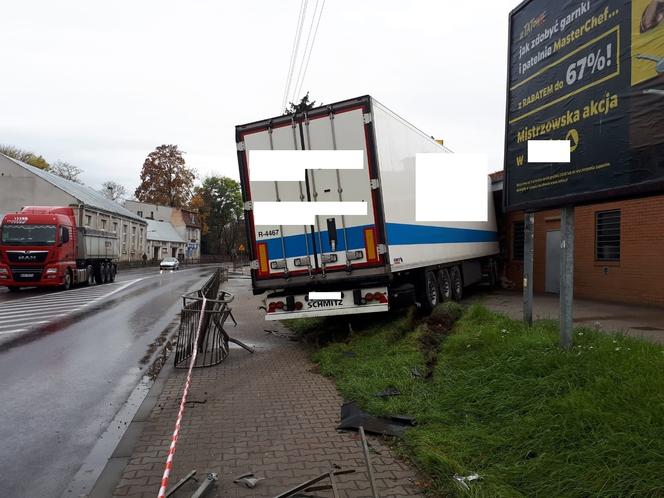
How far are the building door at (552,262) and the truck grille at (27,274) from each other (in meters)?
19.7

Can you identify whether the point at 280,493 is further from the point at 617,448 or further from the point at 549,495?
the point at 617,448

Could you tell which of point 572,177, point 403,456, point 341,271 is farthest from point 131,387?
point 572,177

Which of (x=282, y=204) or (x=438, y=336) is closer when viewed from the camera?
(x=438, y=336)

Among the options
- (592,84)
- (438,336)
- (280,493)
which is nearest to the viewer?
(280,493)

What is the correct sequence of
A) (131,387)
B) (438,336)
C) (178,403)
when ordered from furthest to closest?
(438,336), (131,387), (178,403)

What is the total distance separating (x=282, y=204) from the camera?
8.56 m

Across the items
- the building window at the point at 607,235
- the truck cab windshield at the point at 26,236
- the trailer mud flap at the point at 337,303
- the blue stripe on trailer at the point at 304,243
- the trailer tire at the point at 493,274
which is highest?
the truck cab windshield at the point at 26,236

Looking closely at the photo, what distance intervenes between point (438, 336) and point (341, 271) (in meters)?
1.88

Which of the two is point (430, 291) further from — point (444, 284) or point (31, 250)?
point (31, 250)

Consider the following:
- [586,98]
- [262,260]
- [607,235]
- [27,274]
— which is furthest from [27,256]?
[586,98]

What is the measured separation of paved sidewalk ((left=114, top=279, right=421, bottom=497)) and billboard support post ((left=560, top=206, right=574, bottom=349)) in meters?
2.18

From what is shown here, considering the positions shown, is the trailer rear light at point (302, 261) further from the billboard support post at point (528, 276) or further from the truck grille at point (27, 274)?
the truck grille at point (27, 274)

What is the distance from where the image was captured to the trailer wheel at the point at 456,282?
503 inches

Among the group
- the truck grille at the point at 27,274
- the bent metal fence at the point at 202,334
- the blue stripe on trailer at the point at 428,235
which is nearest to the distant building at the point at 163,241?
the truck grille at the point at 27,274
